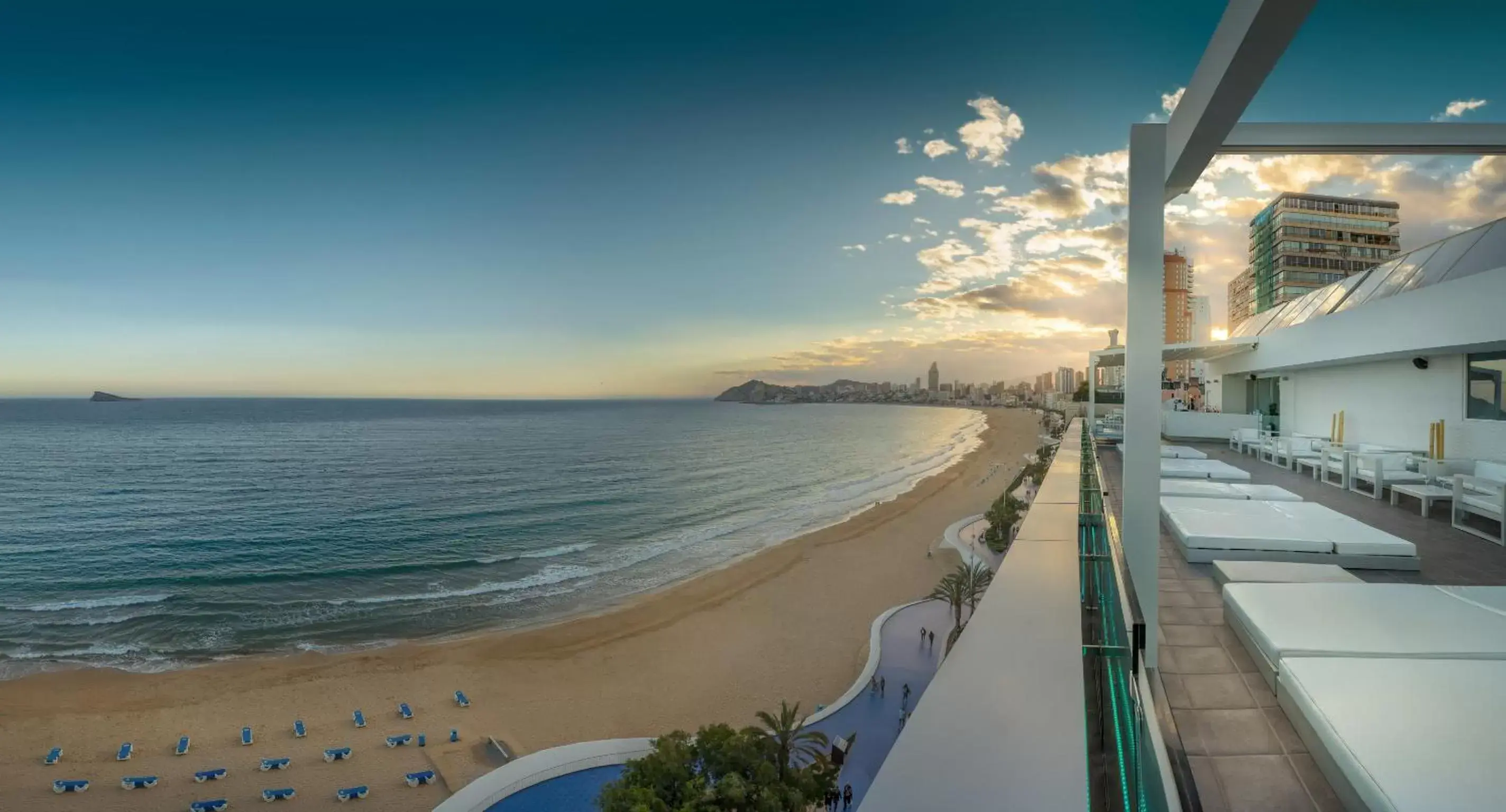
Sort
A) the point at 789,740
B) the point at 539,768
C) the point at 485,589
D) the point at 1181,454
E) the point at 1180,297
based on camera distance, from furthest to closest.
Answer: the point at 1180,297 → the point at 485,589 → the point at 1181,454 → the point at 539,768 → the point at 789,740

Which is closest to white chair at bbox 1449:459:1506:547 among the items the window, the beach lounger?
the window

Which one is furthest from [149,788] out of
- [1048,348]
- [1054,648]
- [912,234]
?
[1048,348]

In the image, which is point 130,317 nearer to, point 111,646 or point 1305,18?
point 111,646

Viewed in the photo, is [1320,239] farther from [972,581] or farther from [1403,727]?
[1403,727]

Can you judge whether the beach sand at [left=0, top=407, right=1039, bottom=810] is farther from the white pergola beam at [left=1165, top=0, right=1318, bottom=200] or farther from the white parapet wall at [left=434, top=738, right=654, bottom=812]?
the white pergola beam at [left=1165, top=0, right=1318, bottom=200]

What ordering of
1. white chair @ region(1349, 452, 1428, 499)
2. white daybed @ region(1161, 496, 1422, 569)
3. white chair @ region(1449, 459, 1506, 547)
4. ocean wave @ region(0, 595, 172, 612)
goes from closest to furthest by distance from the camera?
white daybed @ region(1161, 496, 1422, 569) → white chair @ region(1449, 459, 1506, 547) → white chair @ region(1349, 452, 1428, 499) → ocean wave @ region(0, 595, 172, 612)

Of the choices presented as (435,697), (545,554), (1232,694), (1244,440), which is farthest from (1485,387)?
(545,554)
